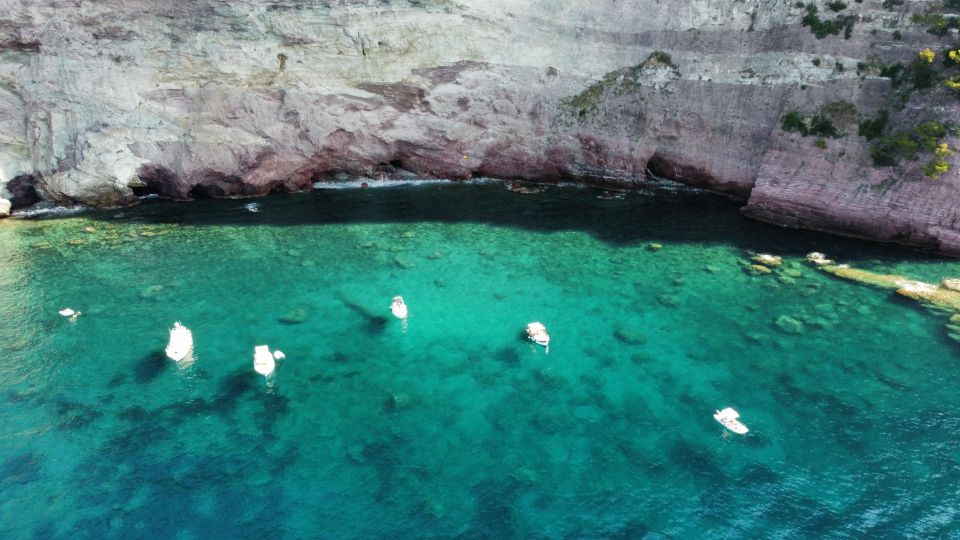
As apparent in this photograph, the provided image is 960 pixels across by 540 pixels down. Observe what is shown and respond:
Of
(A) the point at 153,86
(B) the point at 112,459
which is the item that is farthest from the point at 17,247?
(B) the point at 112,459

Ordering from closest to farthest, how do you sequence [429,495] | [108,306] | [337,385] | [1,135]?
[429,495] < [337,385] < [108,306] < [1,135]

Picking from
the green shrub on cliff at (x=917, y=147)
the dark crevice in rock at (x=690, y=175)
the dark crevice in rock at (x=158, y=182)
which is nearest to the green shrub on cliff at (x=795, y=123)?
the green shrub on cliff at (x=917, y=147)

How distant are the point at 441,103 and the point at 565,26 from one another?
32.9ft

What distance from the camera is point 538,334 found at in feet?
74.7

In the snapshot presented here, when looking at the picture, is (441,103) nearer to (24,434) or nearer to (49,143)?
(49,143)

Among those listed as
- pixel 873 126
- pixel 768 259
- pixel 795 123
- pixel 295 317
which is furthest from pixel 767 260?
pixel 295 317

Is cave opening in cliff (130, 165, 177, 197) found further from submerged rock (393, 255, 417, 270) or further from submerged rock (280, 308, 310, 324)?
submerged rock (280, 308, 310, 324)

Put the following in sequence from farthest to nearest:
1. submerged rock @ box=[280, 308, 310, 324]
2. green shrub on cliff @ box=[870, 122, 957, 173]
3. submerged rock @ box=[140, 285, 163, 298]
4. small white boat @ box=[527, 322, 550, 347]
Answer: green shrub on cliff @ box=[870, 122, 957, 173]
submerged rock @ box=[140, 285, 163, 298]
submerged rock @ box=[280, 308, 310, 324]
small white boat @ box=[527, 322, 550, 347]

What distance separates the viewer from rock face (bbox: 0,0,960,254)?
104 ft

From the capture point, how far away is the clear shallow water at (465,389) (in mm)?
15312

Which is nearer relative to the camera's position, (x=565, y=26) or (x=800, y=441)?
(x=800, y=441)

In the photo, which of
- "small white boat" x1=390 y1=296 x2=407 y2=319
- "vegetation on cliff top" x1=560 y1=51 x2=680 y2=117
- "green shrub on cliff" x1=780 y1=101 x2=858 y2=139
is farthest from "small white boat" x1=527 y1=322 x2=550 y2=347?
"green shrub on cliff" x1=780 y1=101 x2=858 y2=139

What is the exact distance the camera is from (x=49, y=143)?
3431 centimetres

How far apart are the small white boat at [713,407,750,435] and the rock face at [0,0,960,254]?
19397mm
